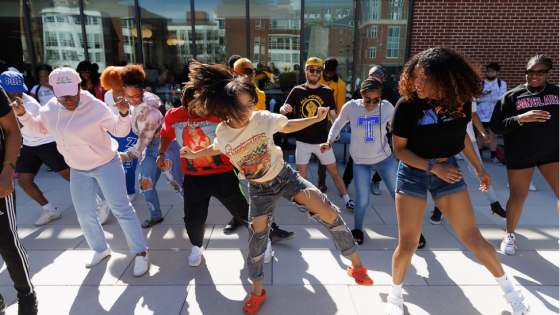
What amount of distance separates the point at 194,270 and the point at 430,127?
238 centimetres

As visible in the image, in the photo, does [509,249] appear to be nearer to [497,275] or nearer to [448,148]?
[497,275]

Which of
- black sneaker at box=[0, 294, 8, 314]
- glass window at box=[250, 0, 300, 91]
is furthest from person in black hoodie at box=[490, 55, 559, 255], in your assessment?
glass window at box=[250, 0, 300, 91]

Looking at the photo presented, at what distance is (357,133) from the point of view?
12.1 feet

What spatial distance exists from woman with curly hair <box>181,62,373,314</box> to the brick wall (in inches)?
263

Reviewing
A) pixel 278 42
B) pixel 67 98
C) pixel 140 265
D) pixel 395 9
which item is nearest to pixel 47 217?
pixel 140 265

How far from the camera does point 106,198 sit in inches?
119

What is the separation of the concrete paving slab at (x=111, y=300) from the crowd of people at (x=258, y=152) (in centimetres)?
24

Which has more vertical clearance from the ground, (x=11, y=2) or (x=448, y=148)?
(x=11, y=2)

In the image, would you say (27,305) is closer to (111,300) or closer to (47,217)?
(111,300)

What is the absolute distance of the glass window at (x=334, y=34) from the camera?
8227 millimetres

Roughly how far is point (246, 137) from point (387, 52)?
278 inches

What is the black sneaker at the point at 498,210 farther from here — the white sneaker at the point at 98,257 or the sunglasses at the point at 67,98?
the sunglasses at the point at 67,98

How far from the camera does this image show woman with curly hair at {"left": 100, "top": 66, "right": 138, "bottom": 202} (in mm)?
3531

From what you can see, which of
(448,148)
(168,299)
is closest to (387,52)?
(448,148)
